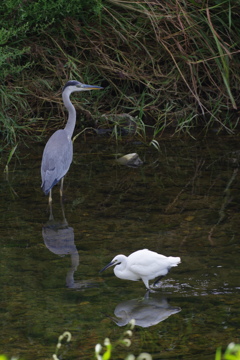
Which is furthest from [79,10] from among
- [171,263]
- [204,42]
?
[171,263]

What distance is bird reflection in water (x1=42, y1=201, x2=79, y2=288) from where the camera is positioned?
4552 millimetres

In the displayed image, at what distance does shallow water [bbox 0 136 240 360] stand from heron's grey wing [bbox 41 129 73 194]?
22 centimetres

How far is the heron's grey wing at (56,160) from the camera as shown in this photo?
5.81 metres

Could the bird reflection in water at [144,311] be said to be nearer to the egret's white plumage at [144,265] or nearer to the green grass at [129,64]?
the egret's white plumage at [144,265]

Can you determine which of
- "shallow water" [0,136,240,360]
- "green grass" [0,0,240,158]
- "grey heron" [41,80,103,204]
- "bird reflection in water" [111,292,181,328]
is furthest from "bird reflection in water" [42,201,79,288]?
"green grass" [0,0,240,158]

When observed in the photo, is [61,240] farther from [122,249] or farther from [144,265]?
[144,265]

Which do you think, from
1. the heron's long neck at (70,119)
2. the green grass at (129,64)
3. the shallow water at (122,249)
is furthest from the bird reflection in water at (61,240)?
the green grass at (129,64)

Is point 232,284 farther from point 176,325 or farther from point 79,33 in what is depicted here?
point 79,33

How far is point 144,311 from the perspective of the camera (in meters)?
3.83

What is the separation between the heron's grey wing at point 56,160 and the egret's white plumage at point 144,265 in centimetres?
182

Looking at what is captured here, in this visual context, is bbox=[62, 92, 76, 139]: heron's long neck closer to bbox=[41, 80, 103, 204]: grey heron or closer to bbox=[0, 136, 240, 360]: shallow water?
bbox=[41, 80, 103, 204]: grey heron

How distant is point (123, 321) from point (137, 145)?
13.2 feet

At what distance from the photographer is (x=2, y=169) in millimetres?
6727

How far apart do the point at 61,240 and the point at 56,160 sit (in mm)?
1174
